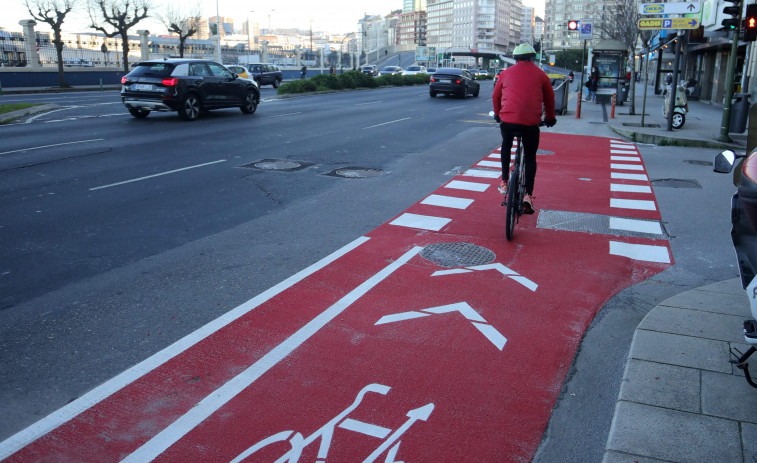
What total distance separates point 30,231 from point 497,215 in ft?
17.7

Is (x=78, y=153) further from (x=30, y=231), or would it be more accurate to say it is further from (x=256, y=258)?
(x=256, y=258)

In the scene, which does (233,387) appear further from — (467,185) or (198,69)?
(198,69)

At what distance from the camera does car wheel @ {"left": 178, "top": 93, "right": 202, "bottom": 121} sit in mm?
17650

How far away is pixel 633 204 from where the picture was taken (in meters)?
8.56

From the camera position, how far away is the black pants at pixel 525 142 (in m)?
6.72

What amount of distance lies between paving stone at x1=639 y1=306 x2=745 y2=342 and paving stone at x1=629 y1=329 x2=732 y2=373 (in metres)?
0.09

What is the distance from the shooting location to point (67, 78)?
4272 centimetres

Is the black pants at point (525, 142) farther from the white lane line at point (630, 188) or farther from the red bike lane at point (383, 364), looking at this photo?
the white lane line at point (630, 188)

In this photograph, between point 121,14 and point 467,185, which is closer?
point 467,185

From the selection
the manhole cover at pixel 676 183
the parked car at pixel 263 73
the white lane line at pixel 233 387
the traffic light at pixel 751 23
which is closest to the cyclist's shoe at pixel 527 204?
the white lane line at pixel 233 387

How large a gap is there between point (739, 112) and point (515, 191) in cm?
1156

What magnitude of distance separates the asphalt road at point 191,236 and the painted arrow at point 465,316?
577mm

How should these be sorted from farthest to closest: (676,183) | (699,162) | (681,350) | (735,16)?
(735,16), (699,162), (676,183), (681,350)

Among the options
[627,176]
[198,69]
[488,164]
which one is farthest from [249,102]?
[627,176]
